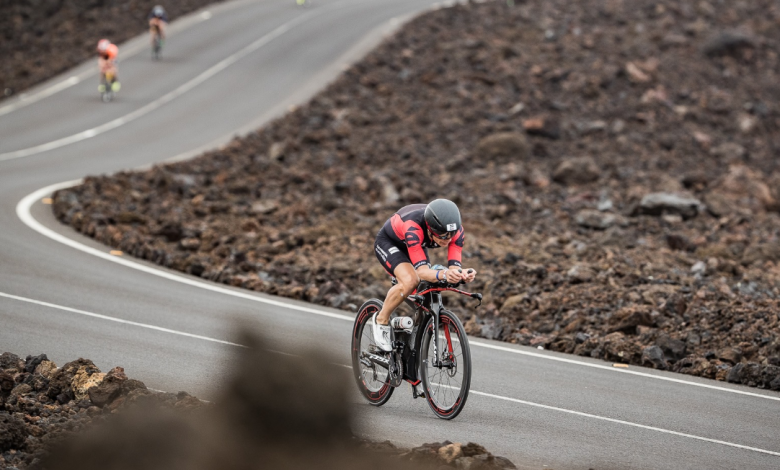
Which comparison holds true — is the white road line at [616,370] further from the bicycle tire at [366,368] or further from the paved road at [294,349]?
the bicycle tire at [366,368]

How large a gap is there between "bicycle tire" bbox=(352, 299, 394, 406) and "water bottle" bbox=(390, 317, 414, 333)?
0.31m

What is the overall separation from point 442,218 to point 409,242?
0.40 metres

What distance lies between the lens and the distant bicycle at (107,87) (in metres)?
32.2

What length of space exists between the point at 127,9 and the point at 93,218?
28.3m

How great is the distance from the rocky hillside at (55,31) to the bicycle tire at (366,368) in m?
28.8

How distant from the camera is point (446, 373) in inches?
328

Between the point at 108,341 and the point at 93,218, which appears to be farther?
the point at 93,218

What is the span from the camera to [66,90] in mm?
33625

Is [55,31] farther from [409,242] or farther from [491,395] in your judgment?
[409,242]

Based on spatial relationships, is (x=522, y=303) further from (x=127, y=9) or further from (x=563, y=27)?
(x=127, y=9)

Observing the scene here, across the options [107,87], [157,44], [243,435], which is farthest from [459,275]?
[157,44]

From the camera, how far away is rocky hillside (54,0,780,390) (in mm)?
13539

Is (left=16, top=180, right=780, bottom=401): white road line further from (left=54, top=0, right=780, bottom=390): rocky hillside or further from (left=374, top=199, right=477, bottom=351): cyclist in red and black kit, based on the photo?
(left=374, top=199, right=477, bottom=351): cyclist in red and black kit

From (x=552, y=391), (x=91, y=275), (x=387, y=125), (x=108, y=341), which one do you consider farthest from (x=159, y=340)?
(x=387, y=125)
